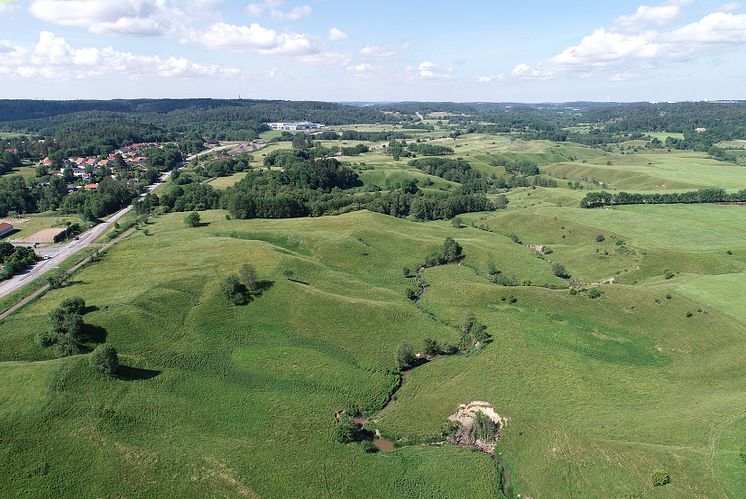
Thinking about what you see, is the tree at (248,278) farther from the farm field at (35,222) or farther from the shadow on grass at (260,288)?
the farm field at (35,222)

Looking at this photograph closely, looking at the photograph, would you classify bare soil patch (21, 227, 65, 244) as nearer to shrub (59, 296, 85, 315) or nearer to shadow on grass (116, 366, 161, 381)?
shrub (59, 296, 85, 315)

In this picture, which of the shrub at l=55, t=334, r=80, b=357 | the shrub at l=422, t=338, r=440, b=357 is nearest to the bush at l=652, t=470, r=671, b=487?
the shrub at l=422, t=338, r=440, b=357

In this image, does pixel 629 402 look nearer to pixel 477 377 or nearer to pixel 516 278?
pixel 477 377

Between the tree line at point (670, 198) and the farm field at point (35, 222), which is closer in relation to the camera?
the farm field at point (35, 222)

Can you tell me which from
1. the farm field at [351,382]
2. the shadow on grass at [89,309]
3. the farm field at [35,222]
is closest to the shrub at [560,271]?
the farm field at [351,382]

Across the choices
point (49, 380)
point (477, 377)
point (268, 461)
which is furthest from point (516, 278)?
point (49, 380)

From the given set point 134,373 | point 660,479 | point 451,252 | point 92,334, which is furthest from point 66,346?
point 451,252
